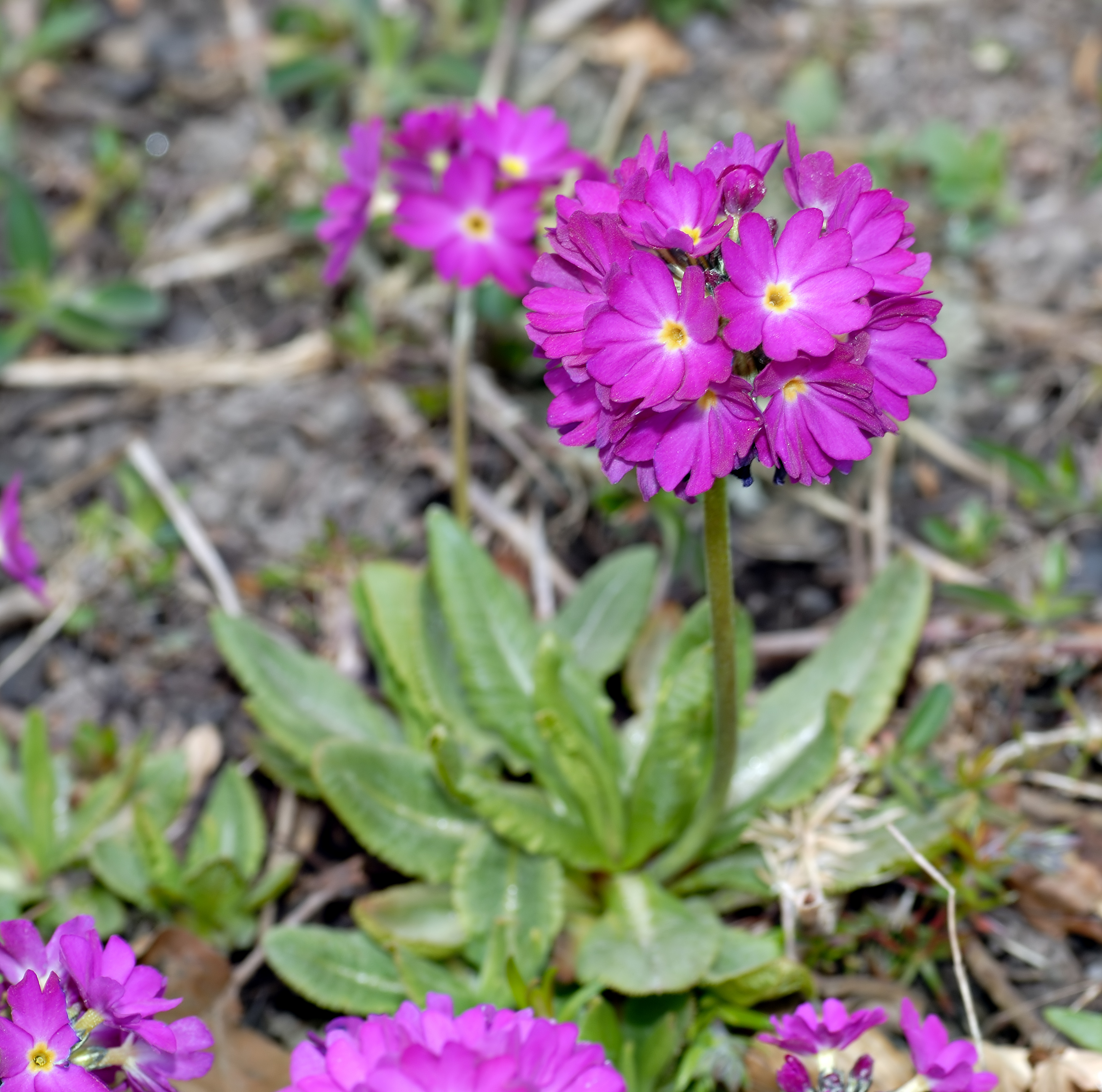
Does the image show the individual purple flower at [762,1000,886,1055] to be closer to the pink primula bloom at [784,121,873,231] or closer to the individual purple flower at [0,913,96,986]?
Answer: the individual purple flower at [0,913,96,986]

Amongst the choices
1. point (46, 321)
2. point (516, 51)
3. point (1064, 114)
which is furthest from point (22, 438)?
point (1064, 114)

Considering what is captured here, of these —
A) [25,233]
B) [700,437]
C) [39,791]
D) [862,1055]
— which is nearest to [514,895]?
[862,1055]

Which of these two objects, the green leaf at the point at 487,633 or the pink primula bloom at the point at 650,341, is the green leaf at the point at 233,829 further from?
the pink primula bloom at the point at 650,341

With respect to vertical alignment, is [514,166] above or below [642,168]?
below

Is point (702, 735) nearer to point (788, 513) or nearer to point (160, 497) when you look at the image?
point (788, 513)

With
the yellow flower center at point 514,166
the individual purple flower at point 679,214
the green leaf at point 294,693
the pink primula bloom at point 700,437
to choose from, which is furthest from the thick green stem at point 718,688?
the yellow flower center at point 514,166

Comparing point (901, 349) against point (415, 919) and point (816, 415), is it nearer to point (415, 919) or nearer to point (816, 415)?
point (816, 415)
